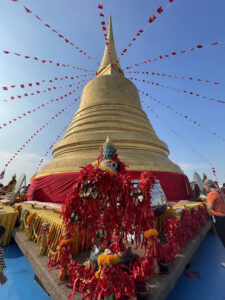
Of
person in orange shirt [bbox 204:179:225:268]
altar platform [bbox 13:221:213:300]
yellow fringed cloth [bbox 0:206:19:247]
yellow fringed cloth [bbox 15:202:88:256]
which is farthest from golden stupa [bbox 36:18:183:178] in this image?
altar platform [bbox 13:221:213:300]

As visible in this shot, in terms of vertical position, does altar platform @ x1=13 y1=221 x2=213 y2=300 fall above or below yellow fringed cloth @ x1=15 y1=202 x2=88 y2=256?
below

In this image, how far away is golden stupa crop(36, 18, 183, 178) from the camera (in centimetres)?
701

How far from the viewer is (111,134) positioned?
792 centimetres

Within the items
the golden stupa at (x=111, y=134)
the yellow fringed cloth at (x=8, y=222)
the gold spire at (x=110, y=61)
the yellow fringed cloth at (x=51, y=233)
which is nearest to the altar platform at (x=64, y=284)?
the yellow fringed cloth at (x=51, y=233)

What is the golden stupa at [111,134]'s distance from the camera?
276 inches

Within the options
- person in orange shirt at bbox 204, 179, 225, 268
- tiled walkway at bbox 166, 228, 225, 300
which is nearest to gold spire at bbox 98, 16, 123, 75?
person in orange shirt at bbox 204, 179, 225, 268

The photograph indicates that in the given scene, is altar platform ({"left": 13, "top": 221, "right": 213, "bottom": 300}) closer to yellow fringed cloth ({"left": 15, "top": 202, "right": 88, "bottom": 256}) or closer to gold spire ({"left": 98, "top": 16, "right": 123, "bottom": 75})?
yellow fringed cloth ({"left": 15, "top": 202, "right": 88, "bottom": 256})

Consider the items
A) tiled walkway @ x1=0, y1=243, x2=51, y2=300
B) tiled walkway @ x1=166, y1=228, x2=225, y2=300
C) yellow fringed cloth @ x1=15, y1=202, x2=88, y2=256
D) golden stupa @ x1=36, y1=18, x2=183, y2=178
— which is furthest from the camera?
golden stupa @ x1=36, y1=18, x2=183, y2=178

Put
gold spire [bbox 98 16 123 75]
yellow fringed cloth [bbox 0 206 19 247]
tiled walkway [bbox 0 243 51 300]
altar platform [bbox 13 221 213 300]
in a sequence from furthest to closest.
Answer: gold spire [bbox 98 16 123 75]
yellow fringed cloth [bbox 0 206 19 247]
tiled walkway [bbox 0 243 51 300]
altar platform [bbox 13 221 213 300]

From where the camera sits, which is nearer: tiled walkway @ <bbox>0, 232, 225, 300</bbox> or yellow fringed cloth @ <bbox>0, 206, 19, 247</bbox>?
tiled walkway @ <bbox>0, 232, 225, 300</bbox>

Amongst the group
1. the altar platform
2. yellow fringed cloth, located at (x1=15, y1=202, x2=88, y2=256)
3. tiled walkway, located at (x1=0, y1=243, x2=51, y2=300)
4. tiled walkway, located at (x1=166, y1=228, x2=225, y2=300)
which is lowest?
tiled walkway, located at (x1=0, y1=243, x2=51, y2=300)

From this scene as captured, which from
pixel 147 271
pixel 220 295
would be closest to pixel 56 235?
pixel 147 271

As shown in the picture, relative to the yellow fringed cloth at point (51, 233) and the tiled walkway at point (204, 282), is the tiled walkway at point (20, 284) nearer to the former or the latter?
the yellow fringed cloth at point (51, 233)

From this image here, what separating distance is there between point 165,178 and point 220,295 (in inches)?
173
